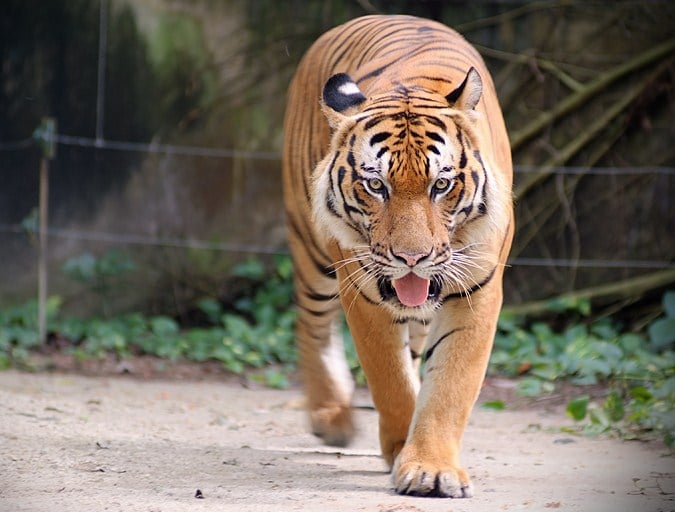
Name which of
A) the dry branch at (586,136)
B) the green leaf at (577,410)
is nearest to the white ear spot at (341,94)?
the green leaf at (577,410)

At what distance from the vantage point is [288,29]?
23.4ft

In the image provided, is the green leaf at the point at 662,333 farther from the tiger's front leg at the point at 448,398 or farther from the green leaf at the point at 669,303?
the tiger's front leg at the point at 448,398

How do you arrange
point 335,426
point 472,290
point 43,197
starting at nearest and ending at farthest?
point 472,290 < point 335,426 < point 43,197

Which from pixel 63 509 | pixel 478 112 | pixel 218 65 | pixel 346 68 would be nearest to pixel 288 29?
pixel 218 65

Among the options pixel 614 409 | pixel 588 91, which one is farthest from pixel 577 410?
pixel 588 91

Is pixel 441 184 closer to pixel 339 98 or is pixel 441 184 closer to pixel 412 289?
pixel 412 289

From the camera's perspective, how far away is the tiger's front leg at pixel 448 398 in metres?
3.17

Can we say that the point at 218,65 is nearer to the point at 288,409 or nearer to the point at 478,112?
the point at 288,409

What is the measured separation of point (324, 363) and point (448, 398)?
4.11 ft

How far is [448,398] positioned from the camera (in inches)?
130

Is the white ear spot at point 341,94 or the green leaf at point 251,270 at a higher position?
the white ear spot at point 341,94

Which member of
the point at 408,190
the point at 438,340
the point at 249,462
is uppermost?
the point at 408,190

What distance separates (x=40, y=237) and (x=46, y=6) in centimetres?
169

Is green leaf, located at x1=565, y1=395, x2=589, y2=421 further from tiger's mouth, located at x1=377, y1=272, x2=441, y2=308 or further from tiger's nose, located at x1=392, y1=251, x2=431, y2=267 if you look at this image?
tiger's nose, located at x1=392, y1=251, x2=431, y2=267
